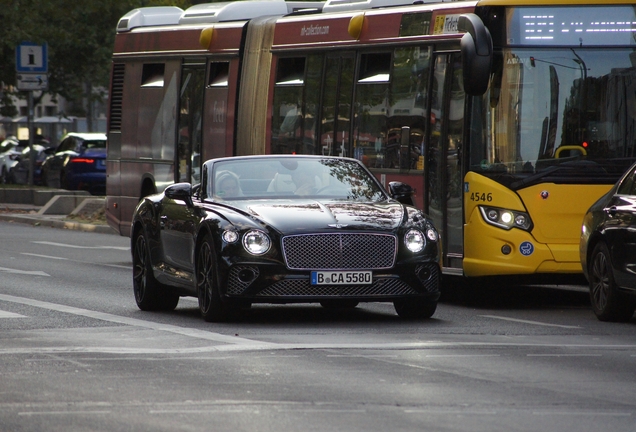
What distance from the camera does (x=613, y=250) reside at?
42.4 feet

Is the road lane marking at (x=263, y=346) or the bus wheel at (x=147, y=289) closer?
the road lane marking at (x=263, y=346)

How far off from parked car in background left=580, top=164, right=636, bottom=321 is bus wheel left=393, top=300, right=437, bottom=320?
4.39 feet

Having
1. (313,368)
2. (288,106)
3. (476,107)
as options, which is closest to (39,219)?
(288,106)

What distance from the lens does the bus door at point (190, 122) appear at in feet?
67.4

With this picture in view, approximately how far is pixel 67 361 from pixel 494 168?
5.66 metres

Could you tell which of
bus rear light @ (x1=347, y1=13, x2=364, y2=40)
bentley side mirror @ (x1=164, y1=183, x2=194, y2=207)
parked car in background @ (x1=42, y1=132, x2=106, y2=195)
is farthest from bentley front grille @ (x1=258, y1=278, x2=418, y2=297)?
parked car in background @ (x1=42, y1=132, x2=106, y2=195)

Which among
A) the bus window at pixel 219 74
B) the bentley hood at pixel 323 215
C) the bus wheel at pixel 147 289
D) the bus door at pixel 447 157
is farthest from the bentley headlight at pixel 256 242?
the bus window at pixel 219 74

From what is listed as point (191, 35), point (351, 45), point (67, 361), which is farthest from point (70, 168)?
point (67, 361)

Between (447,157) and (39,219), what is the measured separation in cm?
1817

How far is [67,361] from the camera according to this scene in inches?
400

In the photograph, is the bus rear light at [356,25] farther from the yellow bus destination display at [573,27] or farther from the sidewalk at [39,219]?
the sidewalk at [39,219]

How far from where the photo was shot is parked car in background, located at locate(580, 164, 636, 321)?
501 inches

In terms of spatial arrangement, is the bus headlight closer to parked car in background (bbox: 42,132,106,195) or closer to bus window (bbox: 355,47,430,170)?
bus window (bbox: 355,47,430,170)

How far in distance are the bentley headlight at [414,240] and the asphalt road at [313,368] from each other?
59 centimetres
